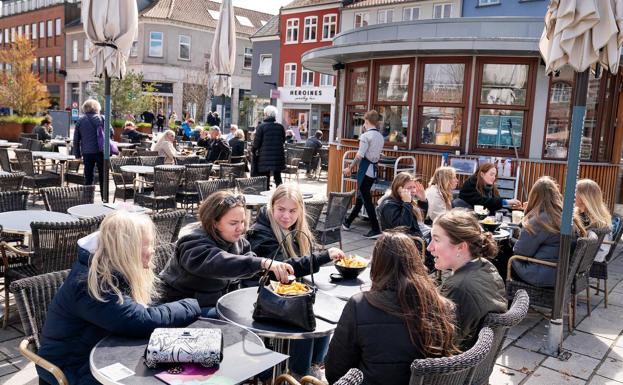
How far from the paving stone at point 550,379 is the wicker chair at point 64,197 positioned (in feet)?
15.1

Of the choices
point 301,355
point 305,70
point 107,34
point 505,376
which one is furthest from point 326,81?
point 301,355

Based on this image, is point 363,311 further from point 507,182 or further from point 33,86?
point 33,86

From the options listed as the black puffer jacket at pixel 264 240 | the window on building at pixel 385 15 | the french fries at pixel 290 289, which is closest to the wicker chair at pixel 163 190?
the black puffer jacket at pixel 264 240

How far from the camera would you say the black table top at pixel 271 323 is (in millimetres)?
2600

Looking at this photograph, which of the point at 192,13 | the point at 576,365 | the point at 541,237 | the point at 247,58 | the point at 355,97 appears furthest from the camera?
the point at 247,58

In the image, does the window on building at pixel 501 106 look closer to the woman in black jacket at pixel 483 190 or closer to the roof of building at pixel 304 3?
the woman in black jacket at pixel 483 190

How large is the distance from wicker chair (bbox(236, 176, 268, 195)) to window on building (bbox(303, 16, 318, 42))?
2813 centimetres

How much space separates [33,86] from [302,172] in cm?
1807

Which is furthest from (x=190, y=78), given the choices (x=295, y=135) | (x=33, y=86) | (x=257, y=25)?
(x=295, y=135)

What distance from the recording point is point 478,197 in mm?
7031

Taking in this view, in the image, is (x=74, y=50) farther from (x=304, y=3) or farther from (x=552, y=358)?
(x=552, y=358)

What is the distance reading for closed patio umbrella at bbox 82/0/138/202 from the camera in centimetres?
653

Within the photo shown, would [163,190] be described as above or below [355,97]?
below

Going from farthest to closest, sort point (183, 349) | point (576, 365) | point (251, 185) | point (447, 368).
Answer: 1. point (251, 185)
2. point (576, 365)
3. point (183, 349)
4. point (447, 368)
